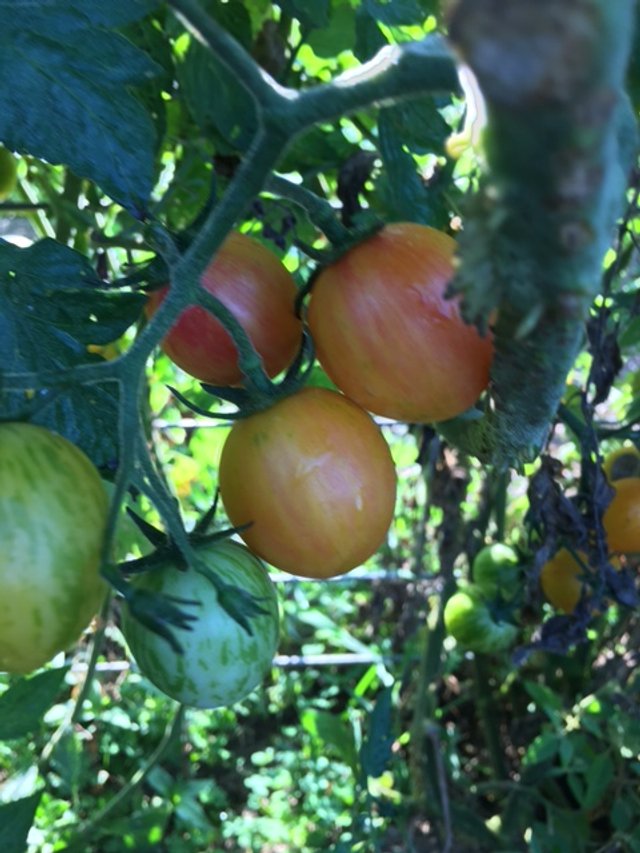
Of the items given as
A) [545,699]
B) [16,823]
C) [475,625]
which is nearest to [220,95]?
[16,823]

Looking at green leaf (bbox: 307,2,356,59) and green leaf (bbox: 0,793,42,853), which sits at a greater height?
green leaf (bbox: 307,2,356,59)

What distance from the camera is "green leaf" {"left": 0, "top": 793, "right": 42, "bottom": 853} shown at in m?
0.89

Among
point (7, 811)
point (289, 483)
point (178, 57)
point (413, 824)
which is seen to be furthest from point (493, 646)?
point (178, 57)

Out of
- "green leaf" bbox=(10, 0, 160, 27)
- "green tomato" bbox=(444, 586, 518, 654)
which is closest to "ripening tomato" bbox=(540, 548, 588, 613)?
"green tomato" bbox=(444, 586, 518, 654)

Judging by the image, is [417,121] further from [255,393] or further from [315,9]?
[255,393]

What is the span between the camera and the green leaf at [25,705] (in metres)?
0.89

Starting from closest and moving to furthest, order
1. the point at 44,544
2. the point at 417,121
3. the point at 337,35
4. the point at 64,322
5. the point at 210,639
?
the point at 44,544
the point at 210,639
the point at 64,322
the point at 417,121
the point at 337,35

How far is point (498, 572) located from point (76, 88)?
3.30 ft

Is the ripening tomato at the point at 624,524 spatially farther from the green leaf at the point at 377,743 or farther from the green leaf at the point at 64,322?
the green leaf at the point at 64,322

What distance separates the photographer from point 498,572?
1.36 meters

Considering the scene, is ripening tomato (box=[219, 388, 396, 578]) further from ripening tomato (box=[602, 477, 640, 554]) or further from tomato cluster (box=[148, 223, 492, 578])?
ripening tomato (box=[602, 477, 640, 554])

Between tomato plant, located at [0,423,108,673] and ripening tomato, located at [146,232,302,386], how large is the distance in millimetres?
178

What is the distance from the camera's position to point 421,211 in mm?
816

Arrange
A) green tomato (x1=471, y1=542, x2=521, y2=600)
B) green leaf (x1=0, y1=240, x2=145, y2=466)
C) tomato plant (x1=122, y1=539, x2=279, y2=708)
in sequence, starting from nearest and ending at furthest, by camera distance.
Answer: tomato plant (x1=122, y1=539, x2=279, y2=708) < green leaf (x1=0, y1=240, x2=145, y2=466) < green tomato (x1=471, y1=542, x2=521, y2=600)
